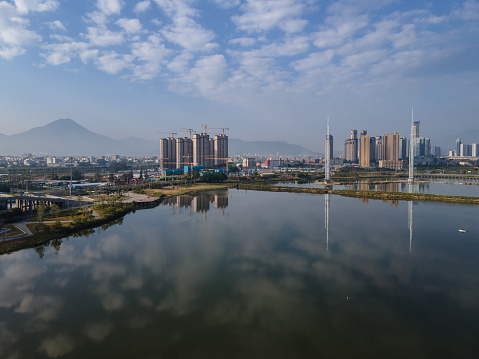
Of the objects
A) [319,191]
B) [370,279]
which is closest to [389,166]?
[319,191]

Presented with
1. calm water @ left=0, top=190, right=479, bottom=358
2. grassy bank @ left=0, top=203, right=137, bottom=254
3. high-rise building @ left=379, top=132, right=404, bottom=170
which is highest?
high-rise building @ left=379, top=132, right=404, bottom=170

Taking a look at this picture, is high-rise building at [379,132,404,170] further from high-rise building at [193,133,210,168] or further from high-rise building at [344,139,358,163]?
high-rise building at [193,133,210,168]

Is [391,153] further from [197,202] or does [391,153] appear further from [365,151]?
[197,202]

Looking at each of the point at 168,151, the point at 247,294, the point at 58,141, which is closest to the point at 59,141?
the point at 58,141

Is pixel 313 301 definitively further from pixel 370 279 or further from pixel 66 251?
pixel 66 251

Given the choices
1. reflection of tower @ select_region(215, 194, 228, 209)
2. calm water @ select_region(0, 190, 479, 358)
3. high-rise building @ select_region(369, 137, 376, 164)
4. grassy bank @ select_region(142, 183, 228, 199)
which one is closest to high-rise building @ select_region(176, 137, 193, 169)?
grassy bank @ select_region(142, 183, 228, 199)
